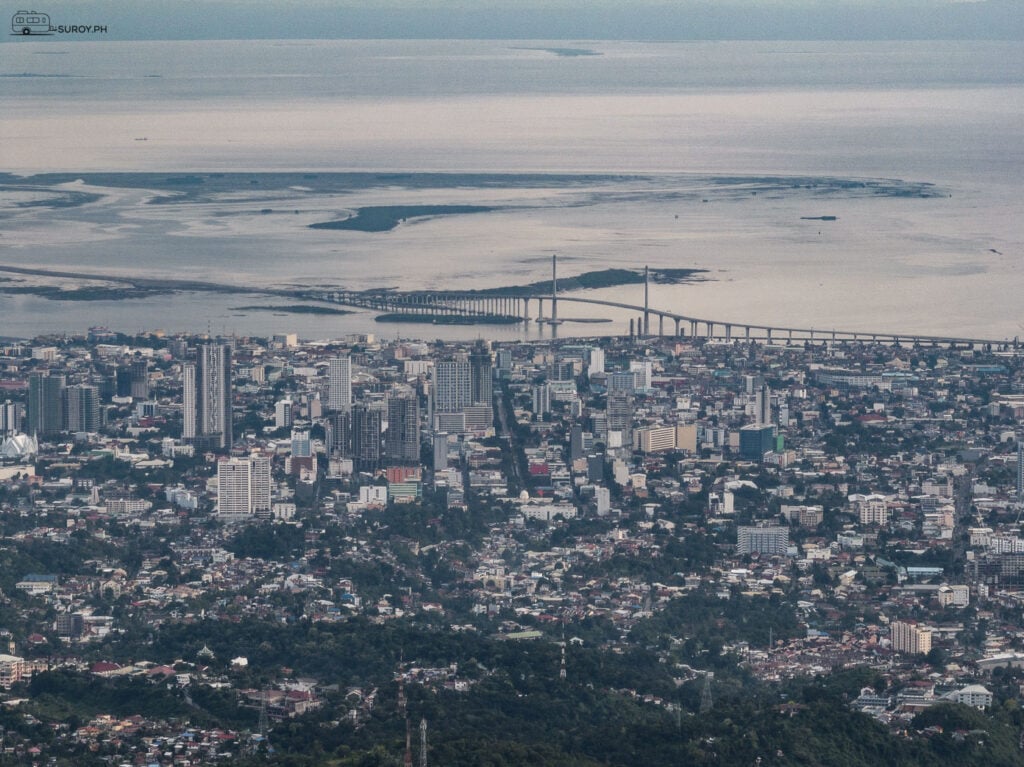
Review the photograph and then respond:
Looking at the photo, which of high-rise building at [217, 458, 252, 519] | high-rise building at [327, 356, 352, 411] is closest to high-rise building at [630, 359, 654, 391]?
high-rise building at [327, 356, 352, 411]

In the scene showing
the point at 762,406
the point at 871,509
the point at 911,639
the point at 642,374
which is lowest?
the point at 911,639

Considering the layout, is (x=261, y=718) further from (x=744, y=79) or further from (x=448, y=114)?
(x=744, y=79)

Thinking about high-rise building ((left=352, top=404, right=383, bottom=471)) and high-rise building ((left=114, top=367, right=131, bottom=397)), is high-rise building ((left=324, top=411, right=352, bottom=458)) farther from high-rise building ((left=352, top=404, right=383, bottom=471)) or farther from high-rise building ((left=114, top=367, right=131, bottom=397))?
high-rise building ((left=114, top=367, right=131, bottom=397))

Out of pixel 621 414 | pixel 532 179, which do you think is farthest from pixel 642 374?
pixel 532 179

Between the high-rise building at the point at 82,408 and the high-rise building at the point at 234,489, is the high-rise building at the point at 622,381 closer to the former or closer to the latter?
the high-rise building at the point at 82,408

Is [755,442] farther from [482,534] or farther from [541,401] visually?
[482,534]
